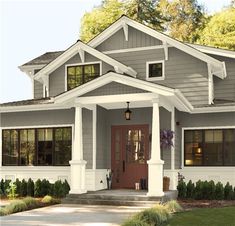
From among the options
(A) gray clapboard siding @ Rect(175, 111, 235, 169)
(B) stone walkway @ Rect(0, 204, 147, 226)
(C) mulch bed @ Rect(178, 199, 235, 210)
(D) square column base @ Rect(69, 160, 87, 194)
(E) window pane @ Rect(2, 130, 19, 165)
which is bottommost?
(C) mulch bed @ Rect(178, 199, 235, 210)

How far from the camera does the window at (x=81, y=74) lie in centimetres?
1661

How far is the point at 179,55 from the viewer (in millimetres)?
16047

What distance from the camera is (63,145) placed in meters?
15.7

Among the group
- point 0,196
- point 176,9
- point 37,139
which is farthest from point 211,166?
point 176,9

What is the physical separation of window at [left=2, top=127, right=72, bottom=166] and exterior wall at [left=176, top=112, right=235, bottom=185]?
433 centimetres

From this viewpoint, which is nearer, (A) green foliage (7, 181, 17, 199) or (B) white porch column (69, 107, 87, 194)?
(B) white porch column (69, 107, 87, 194)

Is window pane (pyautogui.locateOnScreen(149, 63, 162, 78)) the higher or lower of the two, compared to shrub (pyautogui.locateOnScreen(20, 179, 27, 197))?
higher

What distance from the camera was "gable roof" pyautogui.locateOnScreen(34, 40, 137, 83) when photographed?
15.9m

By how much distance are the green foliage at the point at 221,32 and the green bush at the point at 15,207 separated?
76.9 ft

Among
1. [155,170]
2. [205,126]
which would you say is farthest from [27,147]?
[205,126]

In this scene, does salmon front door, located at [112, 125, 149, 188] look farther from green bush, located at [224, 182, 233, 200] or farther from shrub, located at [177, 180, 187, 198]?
green bush, located at [224, 182, 233, 200]

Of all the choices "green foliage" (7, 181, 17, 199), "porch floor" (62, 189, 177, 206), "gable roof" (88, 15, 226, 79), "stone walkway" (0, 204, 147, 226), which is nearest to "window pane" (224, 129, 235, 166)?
"gable roof" (88, 15, 226, 79)

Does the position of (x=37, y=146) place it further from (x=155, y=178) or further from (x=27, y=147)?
(x=155, y=178)

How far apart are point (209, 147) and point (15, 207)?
764 centimetres
